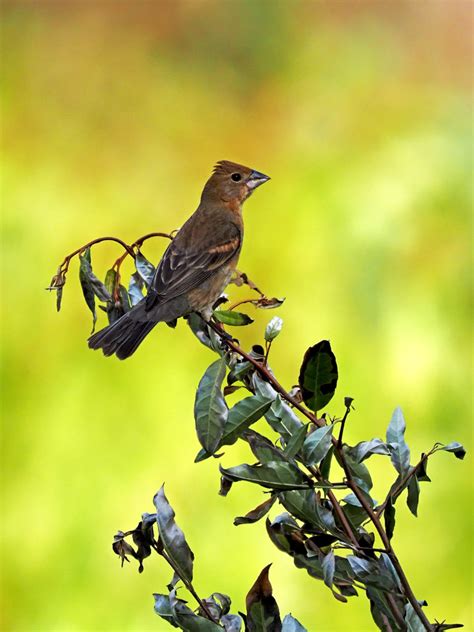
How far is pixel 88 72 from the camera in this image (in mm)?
3273

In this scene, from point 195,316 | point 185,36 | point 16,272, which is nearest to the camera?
point 195,316

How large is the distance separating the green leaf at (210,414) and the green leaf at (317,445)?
0.07 m

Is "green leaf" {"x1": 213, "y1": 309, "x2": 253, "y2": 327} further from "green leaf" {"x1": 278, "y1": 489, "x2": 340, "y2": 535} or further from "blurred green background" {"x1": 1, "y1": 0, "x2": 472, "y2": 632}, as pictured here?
"blurred green background" {"x1": 1, "y1": 0, "x2": 472, "y2": 632}

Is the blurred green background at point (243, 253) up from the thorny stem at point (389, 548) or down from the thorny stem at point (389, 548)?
up

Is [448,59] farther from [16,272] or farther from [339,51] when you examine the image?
[16,272]

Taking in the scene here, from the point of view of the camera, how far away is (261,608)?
31.2 inches

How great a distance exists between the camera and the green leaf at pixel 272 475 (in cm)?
76

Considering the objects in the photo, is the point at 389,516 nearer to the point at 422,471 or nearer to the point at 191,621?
the point at 422,471

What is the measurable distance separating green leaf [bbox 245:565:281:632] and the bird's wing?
527mm

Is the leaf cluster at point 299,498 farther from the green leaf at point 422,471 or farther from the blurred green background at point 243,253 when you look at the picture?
the blurred green background at point 243,253

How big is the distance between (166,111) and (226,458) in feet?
4.15

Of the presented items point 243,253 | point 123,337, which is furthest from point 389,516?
point 243,253

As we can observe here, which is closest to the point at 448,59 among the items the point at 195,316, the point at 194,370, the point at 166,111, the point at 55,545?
the point at 166,111

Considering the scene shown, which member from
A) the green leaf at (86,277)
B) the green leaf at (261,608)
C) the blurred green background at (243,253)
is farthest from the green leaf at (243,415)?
the blurred green background at (243,253)
